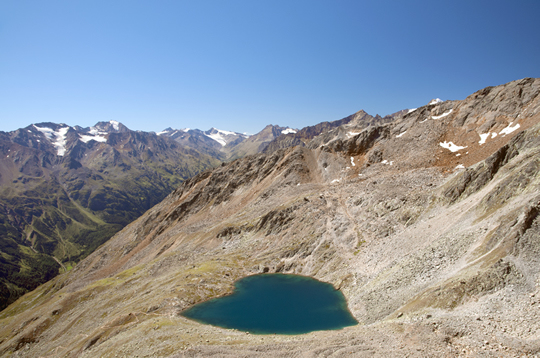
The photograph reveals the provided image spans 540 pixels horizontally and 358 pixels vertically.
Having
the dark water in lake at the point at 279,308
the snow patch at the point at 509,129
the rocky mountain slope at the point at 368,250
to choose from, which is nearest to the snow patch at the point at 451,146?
the rocky mountain slope at the point at 368,250

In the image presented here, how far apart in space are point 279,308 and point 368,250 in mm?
26820

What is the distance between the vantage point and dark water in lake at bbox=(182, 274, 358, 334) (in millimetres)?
50625

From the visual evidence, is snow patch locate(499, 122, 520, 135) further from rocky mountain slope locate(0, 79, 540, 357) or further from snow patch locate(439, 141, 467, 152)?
snow patch locate(439, 141, 467, 152)

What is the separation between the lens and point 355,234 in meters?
78.1

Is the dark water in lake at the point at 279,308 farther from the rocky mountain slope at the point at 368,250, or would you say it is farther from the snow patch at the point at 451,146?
the snow patch at the point at 451,146

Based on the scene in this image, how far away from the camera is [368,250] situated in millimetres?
69500

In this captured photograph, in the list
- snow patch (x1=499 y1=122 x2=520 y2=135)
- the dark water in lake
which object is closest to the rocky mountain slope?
snow patch (x1=499 y1=122 x2=520 y2=135)

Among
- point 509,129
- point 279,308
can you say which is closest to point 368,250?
point 279,308

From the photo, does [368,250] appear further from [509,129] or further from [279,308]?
[509,129]

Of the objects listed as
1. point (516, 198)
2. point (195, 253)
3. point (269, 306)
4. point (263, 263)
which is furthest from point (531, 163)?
point (195, 253)

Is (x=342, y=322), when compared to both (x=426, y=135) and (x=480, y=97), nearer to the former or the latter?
(x=426, y=135)

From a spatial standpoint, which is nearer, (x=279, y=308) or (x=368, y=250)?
(x=279, y=308)

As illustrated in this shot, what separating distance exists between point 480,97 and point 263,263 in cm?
11255

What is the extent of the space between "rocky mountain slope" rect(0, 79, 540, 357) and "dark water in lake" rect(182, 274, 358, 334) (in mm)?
3374
